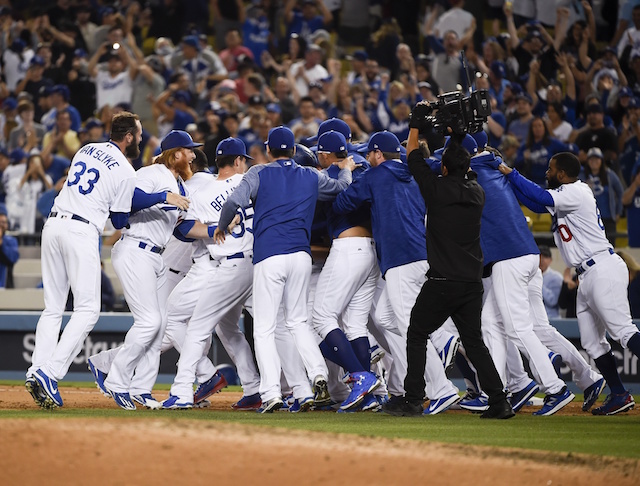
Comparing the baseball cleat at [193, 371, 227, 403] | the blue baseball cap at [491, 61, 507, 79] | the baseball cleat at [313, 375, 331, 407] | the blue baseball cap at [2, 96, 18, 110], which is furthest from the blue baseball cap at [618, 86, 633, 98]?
the blue baseball cap at [2, 96, 18, 110]

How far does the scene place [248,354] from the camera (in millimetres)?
8391

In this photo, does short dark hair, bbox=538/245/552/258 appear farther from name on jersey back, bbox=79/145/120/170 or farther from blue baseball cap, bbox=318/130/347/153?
name on jersey back, bbox=79/145/120/170

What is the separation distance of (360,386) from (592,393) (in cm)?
191

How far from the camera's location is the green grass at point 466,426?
585 cm

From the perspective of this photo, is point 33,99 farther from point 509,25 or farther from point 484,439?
point 484,439

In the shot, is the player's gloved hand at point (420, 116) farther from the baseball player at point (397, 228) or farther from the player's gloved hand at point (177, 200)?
the player's gloved hand at point (177, 200)

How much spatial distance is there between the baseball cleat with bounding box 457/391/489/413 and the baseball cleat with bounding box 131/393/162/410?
2.34 m

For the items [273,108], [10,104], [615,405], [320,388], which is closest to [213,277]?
[320,388]

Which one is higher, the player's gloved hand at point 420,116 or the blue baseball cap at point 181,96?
the blue baseball cap at point 181,96

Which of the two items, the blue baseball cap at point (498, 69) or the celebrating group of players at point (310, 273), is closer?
the celebrating group of players at point (310, 273)

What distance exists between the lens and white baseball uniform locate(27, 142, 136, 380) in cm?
739

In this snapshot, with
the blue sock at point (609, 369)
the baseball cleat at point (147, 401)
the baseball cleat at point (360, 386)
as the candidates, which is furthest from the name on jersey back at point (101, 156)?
the blue sock at point (609, 369)

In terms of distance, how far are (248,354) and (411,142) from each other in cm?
240

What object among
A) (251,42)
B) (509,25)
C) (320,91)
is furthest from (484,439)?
(251,42)
